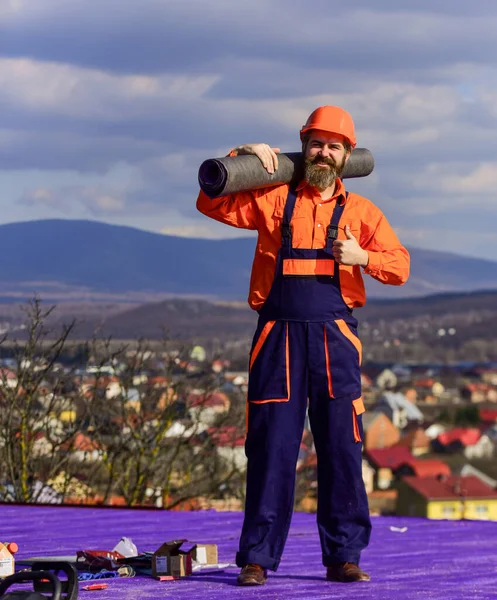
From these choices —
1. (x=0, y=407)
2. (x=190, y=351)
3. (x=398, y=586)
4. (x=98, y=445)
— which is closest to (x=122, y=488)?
(x=98, y=445)

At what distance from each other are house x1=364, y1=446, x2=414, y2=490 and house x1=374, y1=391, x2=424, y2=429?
68.1 feet

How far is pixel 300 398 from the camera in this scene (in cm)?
471

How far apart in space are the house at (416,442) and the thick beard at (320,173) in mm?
89884

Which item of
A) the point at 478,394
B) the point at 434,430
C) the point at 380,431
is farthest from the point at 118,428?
the point at 478,394

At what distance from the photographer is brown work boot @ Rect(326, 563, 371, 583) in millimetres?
4750

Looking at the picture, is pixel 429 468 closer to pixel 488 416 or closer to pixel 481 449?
pixel 481 449

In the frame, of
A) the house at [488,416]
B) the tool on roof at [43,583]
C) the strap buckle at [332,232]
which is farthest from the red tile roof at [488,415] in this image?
the tool on roof at [43,583]

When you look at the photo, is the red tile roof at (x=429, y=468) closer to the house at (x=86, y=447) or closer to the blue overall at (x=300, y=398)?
the house at (x=86, y=447)

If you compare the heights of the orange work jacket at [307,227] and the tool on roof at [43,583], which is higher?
the orange work jacket at [307,227]

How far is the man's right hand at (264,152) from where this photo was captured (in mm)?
4664

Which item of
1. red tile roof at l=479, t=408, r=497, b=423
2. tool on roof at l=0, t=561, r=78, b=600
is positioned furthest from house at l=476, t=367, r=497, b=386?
tool on roof at l=0, t=561, r=78, b=600

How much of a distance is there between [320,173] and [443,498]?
6496cm

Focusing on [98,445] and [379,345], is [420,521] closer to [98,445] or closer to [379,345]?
[98,445]

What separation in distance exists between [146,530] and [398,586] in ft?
6.87
